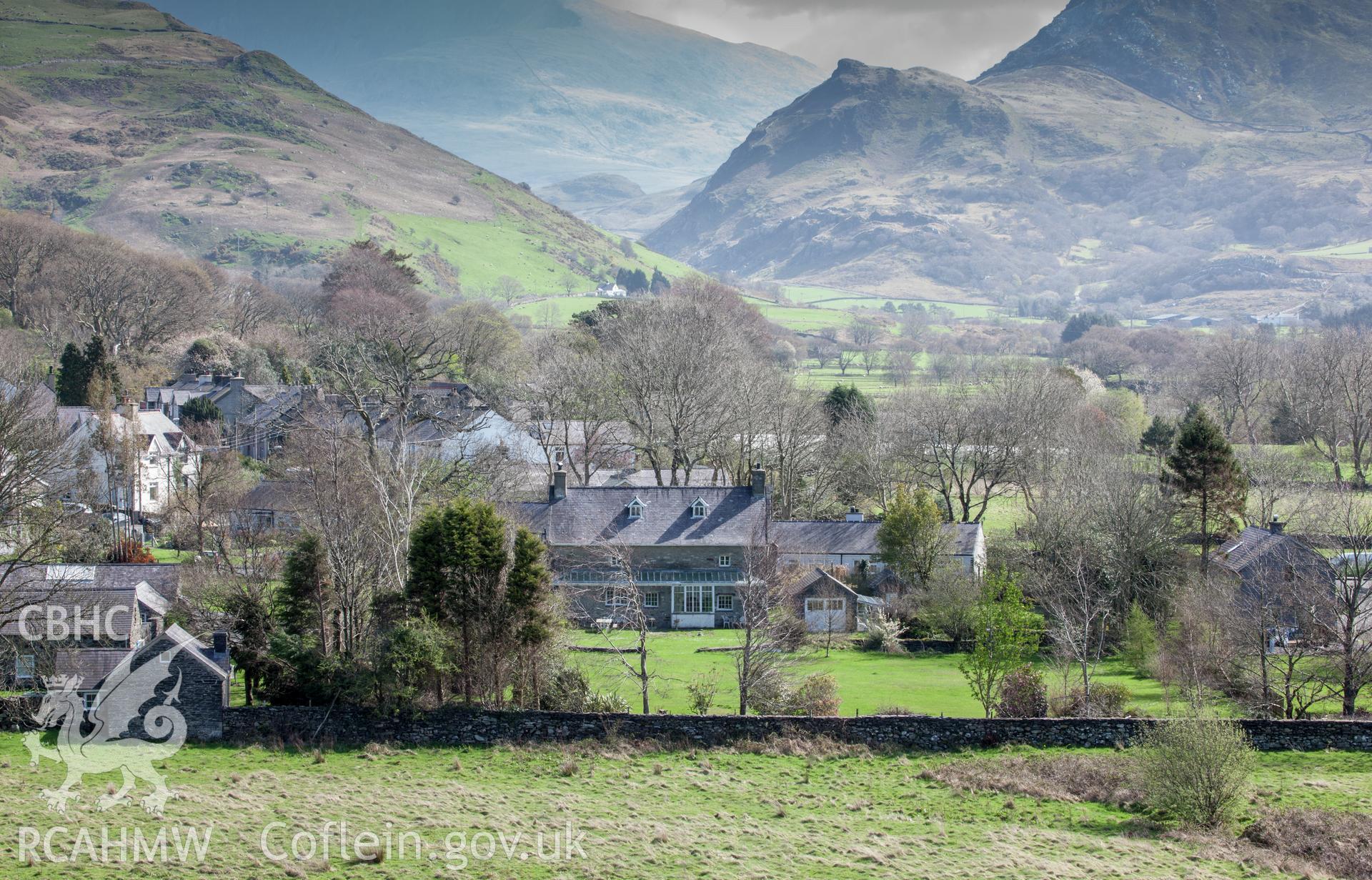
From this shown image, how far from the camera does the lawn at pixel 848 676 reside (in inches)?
1453

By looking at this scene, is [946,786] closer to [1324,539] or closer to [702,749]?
[702,749]

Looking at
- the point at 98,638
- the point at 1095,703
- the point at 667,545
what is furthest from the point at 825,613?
the point at 98,638

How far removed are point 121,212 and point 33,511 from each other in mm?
148807

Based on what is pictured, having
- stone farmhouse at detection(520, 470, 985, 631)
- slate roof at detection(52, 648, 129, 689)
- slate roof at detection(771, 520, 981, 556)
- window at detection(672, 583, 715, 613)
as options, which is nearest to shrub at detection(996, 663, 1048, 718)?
stone farmhouse at detection(520, 470, 985, 631)

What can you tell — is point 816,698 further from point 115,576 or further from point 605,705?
point 115,576

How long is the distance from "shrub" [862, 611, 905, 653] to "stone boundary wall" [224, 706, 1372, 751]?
15.1 metres

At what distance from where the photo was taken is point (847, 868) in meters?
23.5

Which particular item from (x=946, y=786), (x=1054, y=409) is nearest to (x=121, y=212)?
(x=1054, y=409)

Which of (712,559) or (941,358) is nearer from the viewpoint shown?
(712,559)

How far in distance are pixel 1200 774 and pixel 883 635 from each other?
2154 centimetres

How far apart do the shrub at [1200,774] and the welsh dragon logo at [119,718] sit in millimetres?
23167

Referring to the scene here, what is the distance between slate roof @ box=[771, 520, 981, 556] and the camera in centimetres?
5544

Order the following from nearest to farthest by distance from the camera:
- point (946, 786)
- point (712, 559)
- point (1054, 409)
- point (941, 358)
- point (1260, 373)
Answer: point (946, 786) < point (712, 559) < point (1054, 409) < point (1260, 373) < point (941, 358)

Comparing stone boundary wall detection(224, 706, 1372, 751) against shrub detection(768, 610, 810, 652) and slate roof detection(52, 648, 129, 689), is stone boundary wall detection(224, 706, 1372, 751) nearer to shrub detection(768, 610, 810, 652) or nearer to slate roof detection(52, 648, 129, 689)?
slate roof detection(52, 648, 129, 689)
